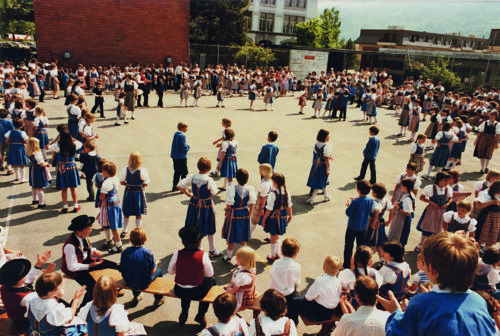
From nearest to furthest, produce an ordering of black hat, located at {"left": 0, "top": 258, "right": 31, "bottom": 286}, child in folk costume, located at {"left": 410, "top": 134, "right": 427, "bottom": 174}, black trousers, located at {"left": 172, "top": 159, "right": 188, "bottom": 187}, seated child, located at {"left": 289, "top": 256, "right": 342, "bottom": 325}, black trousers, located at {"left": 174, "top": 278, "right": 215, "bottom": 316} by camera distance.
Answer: black hat, located at {"left": 0, "top": 258, "right": 31, "bottom": 286} → seated child, located at {"left": 289, "top": 256, "right": 342, "bottom": 325} → black trousers, located at {"left": 174, "top": 278, "right": 215, "bottom": 316} → black trousers, located at {"left": 172, "top": 159, "right": 188, "bottom": 187} → child in folk costume, located at {"left": 410, "top": 134, "right": 427, "bottom": 174}

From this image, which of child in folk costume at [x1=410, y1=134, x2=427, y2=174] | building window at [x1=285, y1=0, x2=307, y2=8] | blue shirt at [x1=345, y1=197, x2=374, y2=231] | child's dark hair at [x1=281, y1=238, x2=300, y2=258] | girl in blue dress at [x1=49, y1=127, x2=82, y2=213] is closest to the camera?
child's dark hair at [x1=281, y1=238, x2=300, y2=258]

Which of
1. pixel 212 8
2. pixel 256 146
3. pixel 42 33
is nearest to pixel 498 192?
pixel 256 146

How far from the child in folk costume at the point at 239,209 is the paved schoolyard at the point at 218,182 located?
672 mm

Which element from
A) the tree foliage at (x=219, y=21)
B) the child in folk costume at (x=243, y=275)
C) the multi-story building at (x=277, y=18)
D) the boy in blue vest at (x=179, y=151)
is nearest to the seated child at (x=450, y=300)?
the child in folk costume at (x=243, y=275)

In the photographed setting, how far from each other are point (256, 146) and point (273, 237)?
8.17 metres

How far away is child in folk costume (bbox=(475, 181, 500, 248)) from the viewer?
23.4 feet

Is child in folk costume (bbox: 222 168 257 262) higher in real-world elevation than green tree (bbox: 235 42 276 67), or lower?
lower

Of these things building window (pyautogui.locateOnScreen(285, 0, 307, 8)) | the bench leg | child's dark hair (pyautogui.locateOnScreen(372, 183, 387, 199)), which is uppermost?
building window (pyautogui.locateOnScreen(285, 0, 307, 8))

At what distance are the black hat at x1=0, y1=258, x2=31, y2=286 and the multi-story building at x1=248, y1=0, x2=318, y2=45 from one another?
60589mm

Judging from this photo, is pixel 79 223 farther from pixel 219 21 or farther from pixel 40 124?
pixel 219 21

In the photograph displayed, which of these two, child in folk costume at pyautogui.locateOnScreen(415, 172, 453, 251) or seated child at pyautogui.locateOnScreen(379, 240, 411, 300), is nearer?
seated child at pyautogui.locateOnScreen(379, 240, 411, 300)

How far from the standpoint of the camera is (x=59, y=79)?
24.2 meters

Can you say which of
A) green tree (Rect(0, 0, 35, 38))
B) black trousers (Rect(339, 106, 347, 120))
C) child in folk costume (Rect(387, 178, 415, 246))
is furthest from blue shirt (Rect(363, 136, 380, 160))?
green tree (Rect(0, 0, 35, 38))

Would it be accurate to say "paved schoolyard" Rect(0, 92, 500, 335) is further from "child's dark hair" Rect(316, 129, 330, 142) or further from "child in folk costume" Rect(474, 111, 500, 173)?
"child's dark hair" Rect(316, 129, 330, 142)
